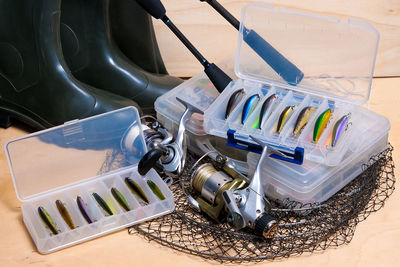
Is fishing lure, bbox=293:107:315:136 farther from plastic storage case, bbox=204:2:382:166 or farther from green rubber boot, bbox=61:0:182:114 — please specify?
green rubber boot, bbox=61:0:182:114

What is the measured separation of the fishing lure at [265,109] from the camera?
1.16 meters

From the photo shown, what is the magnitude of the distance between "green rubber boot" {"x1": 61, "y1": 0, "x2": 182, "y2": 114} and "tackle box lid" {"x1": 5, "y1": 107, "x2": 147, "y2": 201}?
252 millimetres

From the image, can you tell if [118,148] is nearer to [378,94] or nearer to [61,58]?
[61,58]

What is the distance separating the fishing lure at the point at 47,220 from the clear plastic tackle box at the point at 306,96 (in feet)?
1.11

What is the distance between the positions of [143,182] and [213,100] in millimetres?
259

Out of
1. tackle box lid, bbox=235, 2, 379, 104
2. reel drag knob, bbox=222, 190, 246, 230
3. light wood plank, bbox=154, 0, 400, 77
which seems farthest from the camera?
light wood plank, bbox=154, 0, 400, 77

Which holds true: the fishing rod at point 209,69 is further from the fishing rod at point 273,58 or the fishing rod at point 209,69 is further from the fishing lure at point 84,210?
the fishing lure at point 84,210

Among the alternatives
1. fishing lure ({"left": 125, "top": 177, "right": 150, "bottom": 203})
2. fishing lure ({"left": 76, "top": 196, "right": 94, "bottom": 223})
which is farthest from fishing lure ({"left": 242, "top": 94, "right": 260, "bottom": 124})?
fishing lure ({"left": 76, "top": 196, "right": 94, "bottom": 223})

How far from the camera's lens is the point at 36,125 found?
134 cm

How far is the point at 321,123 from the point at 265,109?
0.11 metres

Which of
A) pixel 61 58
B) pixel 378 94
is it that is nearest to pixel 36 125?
pixel 61 58

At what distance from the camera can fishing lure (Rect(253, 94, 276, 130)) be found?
1.16 meters

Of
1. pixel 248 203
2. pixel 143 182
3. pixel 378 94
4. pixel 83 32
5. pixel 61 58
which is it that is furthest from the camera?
pixel 378 94

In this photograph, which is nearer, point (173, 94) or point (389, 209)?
point (389, 209)
